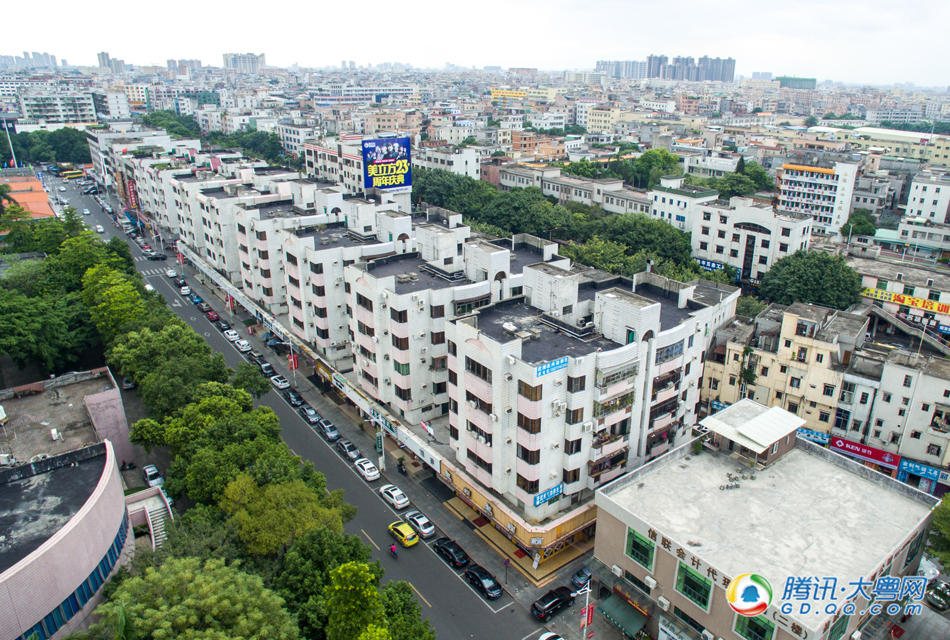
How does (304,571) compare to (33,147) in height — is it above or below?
below

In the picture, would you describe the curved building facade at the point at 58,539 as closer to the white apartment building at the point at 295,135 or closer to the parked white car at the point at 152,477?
the parked white car at the point at 152,477

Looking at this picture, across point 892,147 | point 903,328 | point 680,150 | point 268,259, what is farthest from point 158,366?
point 892,147

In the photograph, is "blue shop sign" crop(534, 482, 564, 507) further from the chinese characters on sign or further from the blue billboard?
the blue billboard

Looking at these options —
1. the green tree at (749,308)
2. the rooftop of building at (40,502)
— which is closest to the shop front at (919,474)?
the green tree at (749,308)

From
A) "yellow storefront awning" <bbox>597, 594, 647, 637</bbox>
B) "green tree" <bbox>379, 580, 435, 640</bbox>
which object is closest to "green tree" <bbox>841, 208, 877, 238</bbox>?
"yellow storefront awning" <bbox>597, 594, 647, 637</bbox>

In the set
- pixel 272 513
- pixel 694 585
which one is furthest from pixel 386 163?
pixel 694 585

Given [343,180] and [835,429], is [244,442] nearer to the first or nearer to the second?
[835,429]
